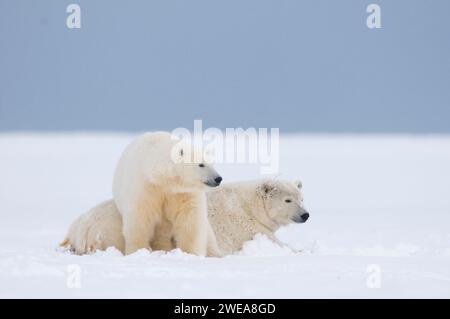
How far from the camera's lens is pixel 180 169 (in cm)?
623

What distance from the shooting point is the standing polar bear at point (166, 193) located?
6258mm

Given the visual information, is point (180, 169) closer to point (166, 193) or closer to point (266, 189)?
point (166, 193)

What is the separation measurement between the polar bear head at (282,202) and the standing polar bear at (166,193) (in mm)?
1343

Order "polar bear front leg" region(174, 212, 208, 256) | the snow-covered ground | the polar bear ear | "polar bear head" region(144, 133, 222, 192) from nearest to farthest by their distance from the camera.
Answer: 1. the snow-covered ground
2. "polar bear head" region(144, 133, 222, 192)
3. "polar bear front leg" region(174, 212, 208, 256)
4. the polar bear ear

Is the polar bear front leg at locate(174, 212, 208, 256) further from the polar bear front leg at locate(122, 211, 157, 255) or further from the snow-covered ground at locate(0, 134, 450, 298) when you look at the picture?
the snow-covered ground at locate(0, 134, 450, 298)

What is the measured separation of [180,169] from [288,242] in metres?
2.71

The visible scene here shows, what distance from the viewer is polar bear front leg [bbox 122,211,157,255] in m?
6.28

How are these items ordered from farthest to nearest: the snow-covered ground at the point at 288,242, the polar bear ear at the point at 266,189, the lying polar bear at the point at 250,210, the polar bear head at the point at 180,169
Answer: the polar bear ear at the point at 266,189
the lying polar bear at the point at 250,210
the polar bear head at the point at 180,169
the snow-covered ground at the point at 288,242

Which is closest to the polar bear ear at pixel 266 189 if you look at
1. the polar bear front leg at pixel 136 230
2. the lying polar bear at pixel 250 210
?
the lying polar bear at pixel 250 210

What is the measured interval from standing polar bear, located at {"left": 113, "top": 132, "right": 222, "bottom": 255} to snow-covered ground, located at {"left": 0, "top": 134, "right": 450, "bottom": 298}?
33 cm

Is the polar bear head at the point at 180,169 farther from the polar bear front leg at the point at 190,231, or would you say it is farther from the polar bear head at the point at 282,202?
the polar bear head at the point at 282,202

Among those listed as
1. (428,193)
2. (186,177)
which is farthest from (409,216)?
(186,177)

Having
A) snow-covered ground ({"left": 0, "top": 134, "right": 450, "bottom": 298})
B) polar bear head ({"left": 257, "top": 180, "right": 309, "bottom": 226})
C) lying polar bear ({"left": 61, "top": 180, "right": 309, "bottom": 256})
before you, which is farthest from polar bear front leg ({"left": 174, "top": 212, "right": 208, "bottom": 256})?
polar bear head ({"left": 257, "top": 180, "right": 309, "bottom": 226})
